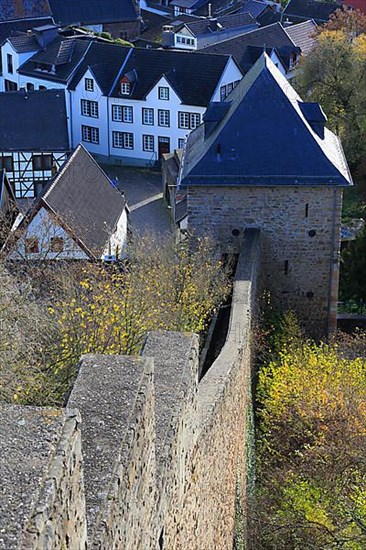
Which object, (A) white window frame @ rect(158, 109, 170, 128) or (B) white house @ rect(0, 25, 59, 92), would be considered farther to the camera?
(B) white house @ rect(0, 25, 59, 92)

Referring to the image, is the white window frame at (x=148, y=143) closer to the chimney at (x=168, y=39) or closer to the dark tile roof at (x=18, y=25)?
the chimney at (x=168, y=39)

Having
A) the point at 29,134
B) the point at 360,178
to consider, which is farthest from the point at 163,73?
the point at 360,178

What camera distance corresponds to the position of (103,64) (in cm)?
4719

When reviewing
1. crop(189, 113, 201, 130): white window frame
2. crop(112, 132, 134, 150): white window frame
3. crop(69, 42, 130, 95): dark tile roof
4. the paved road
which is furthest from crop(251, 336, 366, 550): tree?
crop(69, 42, 130, 95): dark tile roof

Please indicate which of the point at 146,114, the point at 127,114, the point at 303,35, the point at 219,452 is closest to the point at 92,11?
the point at 303,35

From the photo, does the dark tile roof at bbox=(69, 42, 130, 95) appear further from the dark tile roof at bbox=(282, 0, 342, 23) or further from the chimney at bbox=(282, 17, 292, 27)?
the dark tile roof at bbox=(282, 0, 342, 23)

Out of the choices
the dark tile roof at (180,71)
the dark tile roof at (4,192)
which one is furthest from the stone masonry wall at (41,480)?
the dark tile roof at (180,71)

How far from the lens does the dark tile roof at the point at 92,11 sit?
63.2 metres

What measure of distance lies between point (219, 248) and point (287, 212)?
184cm

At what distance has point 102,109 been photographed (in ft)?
152

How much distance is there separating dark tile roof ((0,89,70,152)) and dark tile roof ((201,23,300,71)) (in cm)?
1075

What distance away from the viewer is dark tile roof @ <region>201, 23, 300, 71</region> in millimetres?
49097

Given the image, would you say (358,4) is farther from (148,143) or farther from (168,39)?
(148,143)

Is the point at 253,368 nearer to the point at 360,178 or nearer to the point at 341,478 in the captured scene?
the point at 341,478
